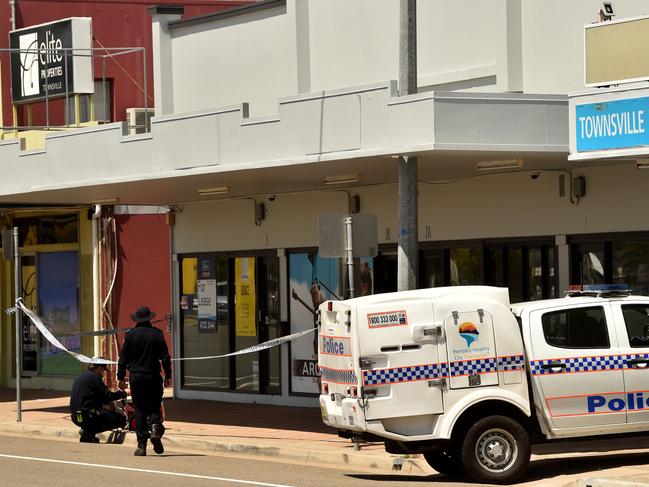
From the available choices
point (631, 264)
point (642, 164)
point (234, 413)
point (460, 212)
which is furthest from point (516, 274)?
point (234, 413)

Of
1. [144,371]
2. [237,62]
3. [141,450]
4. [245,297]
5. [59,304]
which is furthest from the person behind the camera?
[59,304]

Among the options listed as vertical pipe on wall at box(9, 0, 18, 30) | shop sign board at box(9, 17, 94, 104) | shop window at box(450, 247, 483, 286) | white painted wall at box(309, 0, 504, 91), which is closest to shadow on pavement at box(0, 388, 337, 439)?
shop window at box(450, 247, 483, 286)

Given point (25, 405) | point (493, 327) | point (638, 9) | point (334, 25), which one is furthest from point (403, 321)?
point (25, 405)

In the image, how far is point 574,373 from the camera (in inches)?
532

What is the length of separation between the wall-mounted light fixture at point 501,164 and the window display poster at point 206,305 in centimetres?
774

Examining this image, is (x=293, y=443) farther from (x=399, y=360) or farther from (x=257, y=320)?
(x=257, y=320)

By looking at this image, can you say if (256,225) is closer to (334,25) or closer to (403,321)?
(334,25)

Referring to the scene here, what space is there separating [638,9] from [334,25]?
5.64 m

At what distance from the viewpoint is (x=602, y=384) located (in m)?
13.5

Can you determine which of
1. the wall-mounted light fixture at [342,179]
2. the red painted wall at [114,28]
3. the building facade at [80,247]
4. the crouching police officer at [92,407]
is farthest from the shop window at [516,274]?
the red painted wall at [114,28]

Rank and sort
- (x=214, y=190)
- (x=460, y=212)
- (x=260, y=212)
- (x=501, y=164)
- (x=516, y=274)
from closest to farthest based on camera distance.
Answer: (x=501, y=164) → (x=516, y=274) → (x=460, y=212) → (x=214, y=190) → (x=260, y=212)

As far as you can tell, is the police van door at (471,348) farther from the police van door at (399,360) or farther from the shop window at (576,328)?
the shop window at (576,328)

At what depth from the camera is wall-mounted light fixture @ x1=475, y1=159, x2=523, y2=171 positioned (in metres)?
17.1

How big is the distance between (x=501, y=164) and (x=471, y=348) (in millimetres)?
4509
